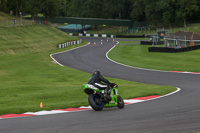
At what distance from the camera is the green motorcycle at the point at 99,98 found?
46.9ft

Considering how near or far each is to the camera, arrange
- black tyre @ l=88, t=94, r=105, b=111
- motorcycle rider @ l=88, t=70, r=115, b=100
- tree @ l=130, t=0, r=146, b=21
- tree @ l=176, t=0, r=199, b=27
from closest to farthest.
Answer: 1. black tyre @ l=88, t=94, r=105, b=111
2. motorcycle rider @ l=88, t=70, r=115, b=100
3. tree @ l=176, t=0, r=199, b=27
4. tree @ l=130, t=0, r=146, b=21

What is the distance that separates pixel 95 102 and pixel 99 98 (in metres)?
0.31

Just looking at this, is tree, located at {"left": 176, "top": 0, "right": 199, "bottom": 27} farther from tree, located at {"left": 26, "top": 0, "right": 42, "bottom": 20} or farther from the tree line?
tree, located at {"left": 26, "top": 0, "right": 42, "bottom": 20}

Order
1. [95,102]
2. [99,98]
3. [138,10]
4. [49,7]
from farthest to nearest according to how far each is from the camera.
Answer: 1. [138,10]
2. [49,7]
3. [99,98]
4. [95,102]

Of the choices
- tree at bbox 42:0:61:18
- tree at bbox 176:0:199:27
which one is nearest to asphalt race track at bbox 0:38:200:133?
tree at bbox 42:0:61:18

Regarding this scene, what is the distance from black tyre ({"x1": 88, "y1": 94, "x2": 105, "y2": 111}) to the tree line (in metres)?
88.9

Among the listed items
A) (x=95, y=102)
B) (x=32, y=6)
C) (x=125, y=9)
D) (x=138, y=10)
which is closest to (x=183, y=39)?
(x=95, y=102)

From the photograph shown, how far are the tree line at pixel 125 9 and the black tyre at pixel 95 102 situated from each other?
8886 cm

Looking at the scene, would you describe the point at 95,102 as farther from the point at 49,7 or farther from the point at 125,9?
the point at 125,9

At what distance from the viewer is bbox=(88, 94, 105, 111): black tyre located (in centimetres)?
1422

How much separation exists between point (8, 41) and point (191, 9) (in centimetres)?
6540

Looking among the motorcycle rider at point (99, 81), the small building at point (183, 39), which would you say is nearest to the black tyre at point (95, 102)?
the motorcycle rider at point (99, 81)

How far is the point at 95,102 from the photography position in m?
14.4

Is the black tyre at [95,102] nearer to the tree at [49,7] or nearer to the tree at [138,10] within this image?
the tree at [49,7]
